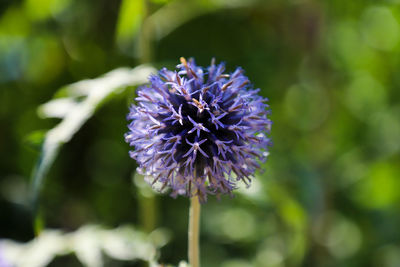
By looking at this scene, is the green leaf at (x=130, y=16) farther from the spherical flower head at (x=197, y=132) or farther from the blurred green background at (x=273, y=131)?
the spherical flower head at (x=197, y=132)

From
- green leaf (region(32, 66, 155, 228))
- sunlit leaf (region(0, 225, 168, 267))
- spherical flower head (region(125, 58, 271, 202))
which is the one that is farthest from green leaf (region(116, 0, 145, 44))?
sunlit leaf (region(0, 225, 168, 267))

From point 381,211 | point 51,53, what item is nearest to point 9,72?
point 51,53

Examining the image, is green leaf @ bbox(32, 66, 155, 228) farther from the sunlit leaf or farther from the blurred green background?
the blurred green background

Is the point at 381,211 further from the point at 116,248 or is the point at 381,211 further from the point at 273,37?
the point at 116,248

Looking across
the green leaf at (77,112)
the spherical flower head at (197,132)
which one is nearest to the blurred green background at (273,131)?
the green leaf at (77,112)

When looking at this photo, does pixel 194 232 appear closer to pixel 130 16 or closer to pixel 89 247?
pixel 89 247

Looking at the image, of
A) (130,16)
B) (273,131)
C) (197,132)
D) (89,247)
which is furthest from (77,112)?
(273,131)
